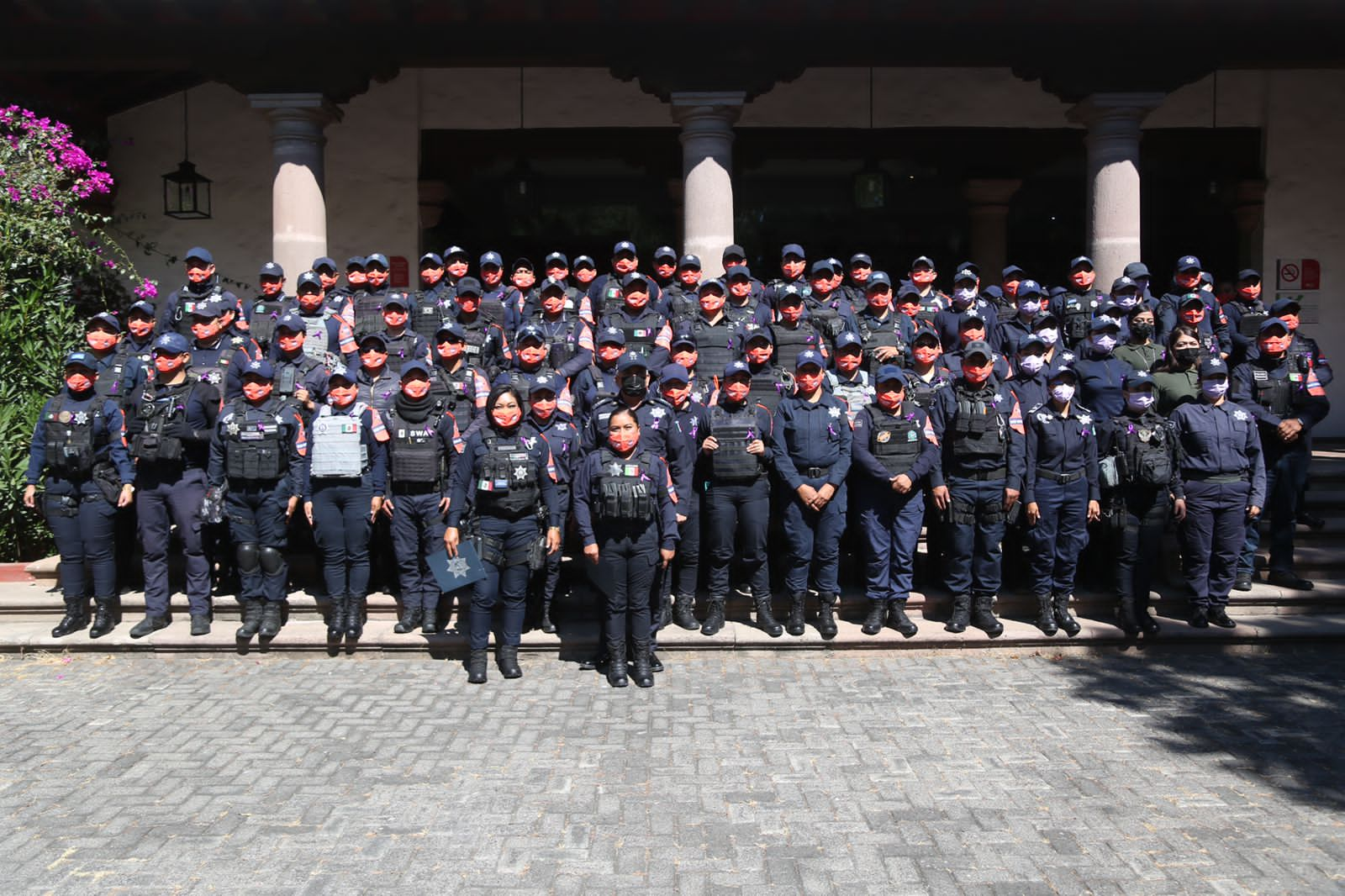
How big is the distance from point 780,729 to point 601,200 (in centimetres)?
1020

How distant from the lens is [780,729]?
605cm

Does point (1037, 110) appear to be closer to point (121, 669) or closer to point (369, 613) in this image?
point (369, 613)

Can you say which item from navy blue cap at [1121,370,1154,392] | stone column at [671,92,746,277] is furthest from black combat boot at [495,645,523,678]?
stone column at [671,92,746,277]

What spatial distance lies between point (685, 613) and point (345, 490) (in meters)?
2.66

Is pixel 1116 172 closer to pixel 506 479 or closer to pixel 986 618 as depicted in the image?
pixel 986 618

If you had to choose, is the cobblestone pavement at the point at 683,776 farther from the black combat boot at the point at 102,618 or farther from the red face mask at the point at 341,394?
the red face mask at the point at 341,394

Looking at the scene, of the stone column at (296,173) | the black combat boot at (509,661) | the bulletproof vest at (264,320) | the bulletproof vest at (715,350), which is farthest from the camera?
the stone column at (296,173)

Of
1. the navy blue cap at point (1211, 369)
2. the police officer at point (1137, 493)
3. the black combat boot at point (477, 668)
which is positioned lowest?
the black combat boot at point (477, 668)

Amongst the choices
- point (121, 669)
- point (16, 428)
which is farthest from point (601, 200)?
point (121, 669)

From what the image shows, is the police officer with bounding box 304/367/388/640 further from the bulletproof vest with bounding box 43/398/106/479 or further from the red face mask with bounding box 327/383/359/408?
the bulletproof vest with bounding box 43/398/106/479

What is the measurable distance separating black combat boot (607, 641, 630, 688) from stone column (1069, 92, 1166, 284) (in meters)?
7.07

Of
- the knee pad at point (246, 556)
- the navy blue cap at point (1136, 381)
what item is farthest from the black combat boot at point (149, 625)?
the navy blue cap at point (1136, 381)

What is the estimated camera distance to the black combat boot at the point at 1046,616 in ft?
25.3

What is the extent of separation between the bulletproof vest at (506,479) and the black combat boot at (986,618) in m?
3.43
